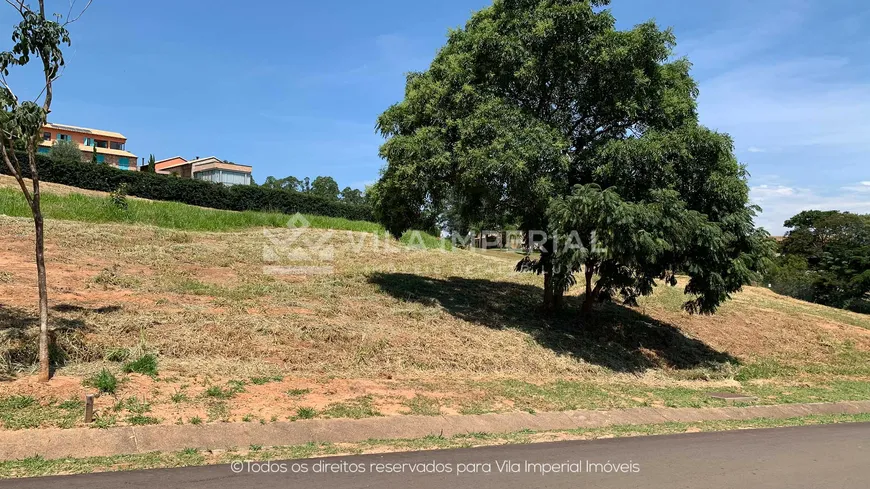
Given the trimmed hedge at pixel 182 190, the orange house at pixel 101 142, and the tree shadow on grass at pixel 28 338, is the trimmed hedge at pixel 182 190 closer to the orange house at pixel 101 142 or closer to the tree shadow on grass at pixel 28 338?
the tree shadow on grass at pixel 28 338

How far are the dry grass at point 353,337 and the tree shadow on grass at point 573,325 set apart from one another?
0.07 metres

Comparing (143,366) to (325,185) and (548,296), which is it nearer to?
(548,296)

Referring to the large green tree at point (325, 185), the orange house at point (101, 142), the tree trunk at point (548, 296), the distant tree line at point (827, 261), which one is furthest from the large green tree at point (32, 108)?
the large green tree at point (325, 185)

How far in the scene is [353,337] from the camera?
10.5 m

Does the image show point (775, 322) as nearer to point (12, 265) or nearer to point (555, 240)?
point (555, 240)

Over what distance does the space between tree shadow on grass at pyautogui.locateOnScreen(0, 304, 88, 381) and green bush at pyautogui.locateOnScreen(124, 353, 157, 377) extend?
2.94ft

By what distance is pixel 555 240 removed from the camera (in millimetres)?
11359

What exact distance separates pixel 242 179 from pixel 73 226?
52.7 m

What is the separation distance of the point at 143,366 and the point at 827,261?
46.9m

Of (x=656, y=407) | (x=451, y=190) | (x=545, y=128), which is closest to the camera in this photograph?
(x=656, y=407)

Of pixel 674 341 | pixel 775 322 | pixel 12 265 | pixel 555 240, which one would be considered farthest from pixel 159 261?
pixel 775 322

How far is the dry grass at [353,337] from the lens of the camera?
805 cm

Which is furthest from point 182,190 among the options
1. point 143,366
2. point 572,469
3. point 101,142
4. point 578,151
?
point 101,142

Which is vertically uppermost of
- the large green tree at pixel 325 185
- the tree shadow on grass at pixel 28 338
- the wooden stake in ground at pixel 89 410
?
the large green tree at pixel 325 185
